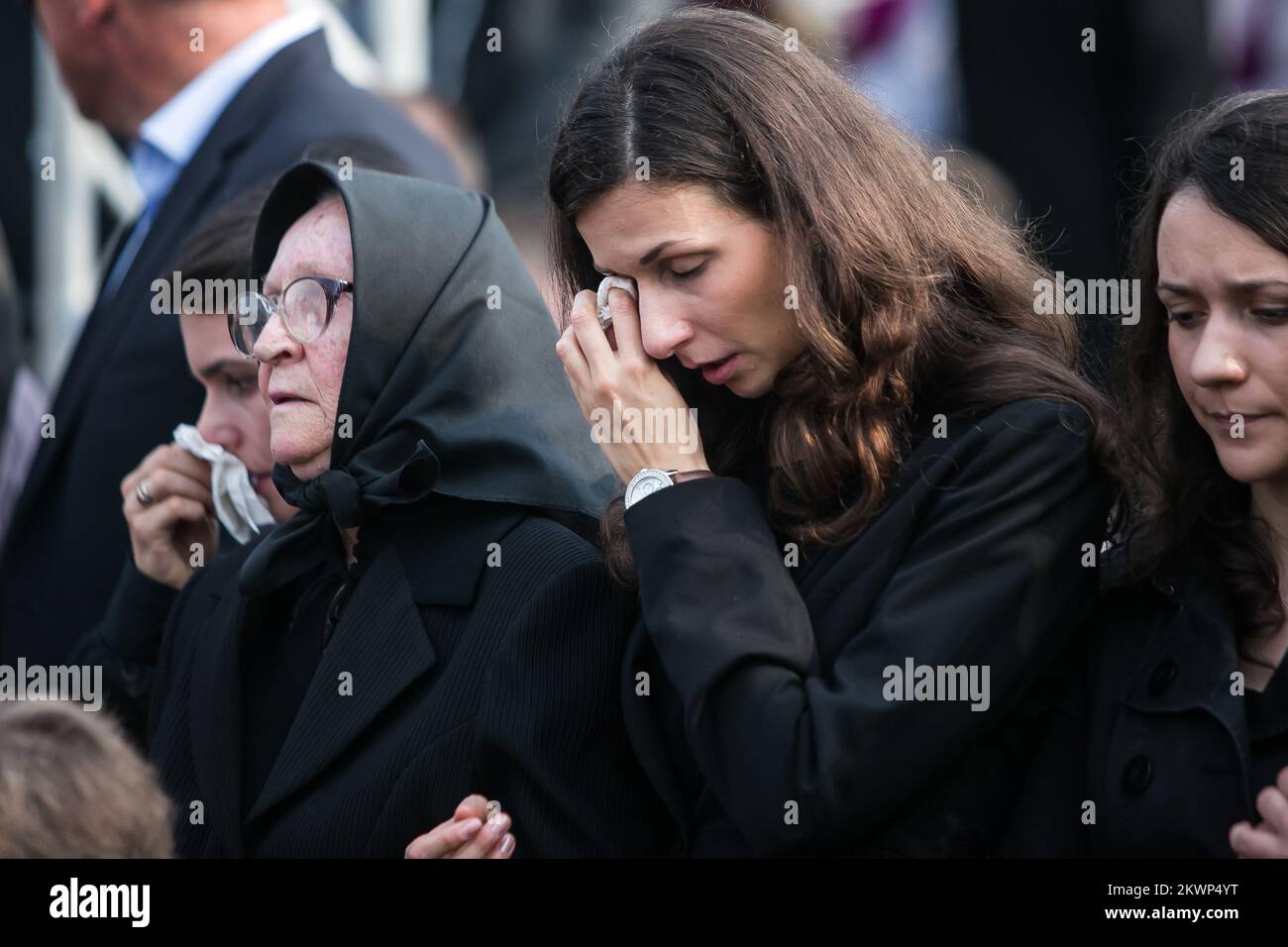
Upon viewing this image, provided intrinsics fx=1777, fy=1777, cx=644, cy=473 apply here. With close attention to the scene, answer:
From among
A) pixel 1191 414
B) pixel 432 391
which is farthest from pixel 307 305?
pixel 1191 414

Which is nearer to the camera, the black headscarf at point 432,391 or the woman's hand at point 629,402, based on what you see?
the woman's hand at point 629,402

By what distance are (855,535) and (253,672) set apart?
1.28 meters

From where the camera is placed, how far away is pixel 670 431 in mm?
2969

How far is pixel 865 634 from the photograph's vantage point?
8.80 feet

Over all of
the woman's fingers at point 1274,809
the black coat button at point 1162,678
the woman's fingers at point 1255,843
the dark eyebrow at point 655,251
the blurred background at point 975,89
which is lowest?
the woman's fingers at point 1255,843

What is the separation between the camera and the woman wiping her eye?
8.64 feet

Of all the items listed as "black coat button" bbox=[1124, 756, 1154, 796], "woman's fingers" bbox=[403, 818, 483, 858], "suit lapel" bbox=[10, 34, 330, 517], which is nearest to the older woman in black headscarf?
"woman's fingers" bbox=[403, 818, 483, 858]

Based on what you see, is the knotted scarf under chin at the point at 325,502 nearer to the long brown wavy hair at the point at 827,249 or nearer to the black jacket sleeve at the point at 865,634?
the long brown wavy hair at the point at 827,249

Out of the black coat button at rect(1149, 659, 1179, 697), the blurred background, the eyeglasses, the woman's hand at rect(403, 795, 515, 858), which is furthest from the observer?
the blurred background

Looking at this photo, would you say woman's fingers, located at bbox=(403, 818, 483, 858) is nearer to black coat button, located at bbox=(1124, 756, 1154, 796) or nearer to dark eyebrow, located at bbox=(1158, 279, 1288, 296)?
black coat button, located at bbox=(1124, 756, 1154, 796)

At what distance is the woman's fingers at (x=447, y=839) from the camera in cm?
280

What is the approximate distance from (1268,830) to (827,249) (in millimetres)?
1115

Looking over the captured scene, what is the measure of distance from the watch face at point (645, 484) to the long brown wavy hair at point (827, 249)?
0.12 metres

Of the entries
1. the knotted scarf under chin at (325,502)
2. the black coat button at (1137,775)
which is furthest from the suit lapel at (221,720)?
the black coat button at (1137,775)
